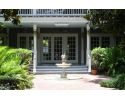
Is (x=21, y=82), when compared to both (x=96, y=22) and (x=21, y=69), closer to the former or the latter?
(x=21, y=69)

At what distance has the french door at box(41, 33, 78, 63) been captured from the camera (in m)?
24.9

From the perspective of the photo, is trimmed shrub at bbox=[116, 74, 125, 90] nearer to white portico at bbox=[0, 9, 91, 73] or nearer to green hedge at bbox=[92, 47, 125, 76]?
green hedge at bbox=[92, 47, 125, 76]

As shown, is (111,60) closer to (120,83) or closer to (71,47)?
(71,47)

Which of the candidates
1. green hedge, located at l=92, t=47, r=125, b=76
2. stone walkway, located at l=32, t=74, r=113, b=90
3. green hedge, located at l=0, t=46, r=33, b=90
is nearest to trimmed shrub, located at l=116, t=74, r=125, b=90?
stone walkway, located at l=32, t=74, r=113, b=90

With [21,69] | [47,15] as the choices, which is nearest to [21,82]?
[21,69]

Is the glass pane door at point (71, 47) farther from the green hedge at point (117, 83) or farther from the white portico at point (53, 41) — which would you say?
the green hedge at point (117, 83)

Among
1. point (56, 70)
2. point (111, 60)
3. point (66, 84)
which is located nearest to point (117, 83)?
point (66, 84)

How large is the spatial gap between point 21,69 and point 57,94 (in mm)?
8266

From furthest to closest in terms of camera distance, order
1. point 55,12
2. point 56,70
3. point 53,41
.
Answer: point 53,41
point 55,12
point 56,70

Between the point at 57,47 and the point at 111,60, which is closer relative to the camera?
the point at 111,60

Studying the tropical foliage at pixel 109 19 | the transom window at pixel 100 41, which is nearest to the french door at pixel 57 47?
the transom window at pixel 100 41

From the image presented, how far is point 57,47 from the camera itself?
25109 mm

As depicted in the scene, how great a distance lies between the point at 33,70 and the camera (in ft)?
70.6

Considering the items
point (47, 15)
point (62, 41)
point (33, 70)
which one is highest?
point (47, 15)
